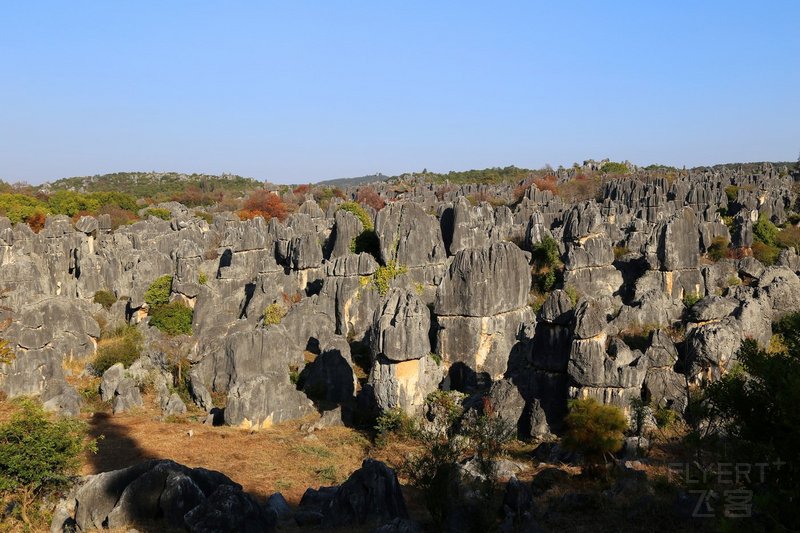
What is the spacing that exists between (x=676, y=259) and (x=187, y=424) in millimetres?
24642

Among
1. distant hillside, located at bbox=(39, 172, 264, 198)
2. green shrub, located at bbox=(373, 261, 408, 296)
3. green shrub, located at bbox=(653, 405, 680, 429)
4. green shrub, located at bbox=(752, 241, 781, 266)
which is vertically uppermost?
distant hillside, located at bbox=(39, 172, 264, 198)

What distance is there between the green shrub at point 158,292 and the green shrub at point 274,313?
233 inches

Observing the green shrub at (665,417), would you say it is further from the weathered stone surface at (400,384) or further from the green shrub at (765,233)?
the green shrub at (765,233)

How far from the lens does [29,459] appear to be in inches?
482

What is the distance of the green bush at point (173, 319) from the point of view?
2923cm

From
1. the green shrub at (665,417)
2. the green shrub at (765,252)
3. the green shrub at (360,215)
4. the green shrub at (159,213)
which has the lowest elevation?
the green shrub at (665,417)

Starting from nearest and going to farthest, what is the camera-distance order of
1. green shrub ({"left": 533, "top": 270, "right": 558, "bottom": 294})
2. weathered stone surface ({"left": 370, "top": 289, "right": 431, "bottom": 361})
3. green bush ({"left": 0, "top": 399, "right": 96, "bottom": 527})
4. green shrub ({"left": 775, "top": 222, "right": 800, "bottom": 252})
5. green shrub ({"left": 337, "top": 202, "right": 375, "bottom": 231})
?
green bush ({"left": 0, "top": 399, "right": 96, "bottom": 527})
weathered stone surface ({"left": 370, "top": 289, "right": 431, "bottom": 361})
green shrub ({"left": 533, "top": 270, "right": 558, "bottom": 294})
green shrub ({"left": 337, "top": 202, "right": 375, "bottom": 231})
green shrub ({"left": 775, "top": 222, "right": 800, "bottom": 252})

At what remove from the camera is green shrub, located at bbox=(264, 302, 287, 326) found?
2881 cm

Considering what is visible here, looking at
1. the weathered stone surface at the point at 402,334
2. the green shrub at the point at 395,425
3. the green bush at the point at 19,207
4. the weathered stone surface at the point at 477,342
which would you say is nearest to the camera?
the green shrub at the point at 395,425

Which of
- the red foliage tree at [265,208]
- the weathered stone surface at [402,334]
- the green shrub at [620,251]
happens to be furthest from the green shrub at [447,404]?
the red foliage tree at [265,208]

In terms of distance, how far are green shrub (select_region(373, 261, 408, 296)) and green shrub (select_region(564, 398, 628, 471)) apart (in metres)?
16.1

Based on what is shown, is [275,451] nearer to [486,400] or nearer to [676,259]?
[486,400]

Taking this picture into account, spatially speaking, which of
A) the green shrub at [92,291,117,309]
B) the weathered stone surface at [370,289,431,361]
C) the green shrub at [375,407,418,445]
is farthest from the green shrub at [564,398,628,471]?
the green shrub at [92,291,117,309]

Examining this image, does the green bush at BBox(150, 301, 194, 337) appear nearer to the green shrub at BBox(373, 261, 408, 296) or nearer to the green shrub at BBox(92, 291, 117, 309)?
the green shrub at BBox(92, 291, 117, 309)
